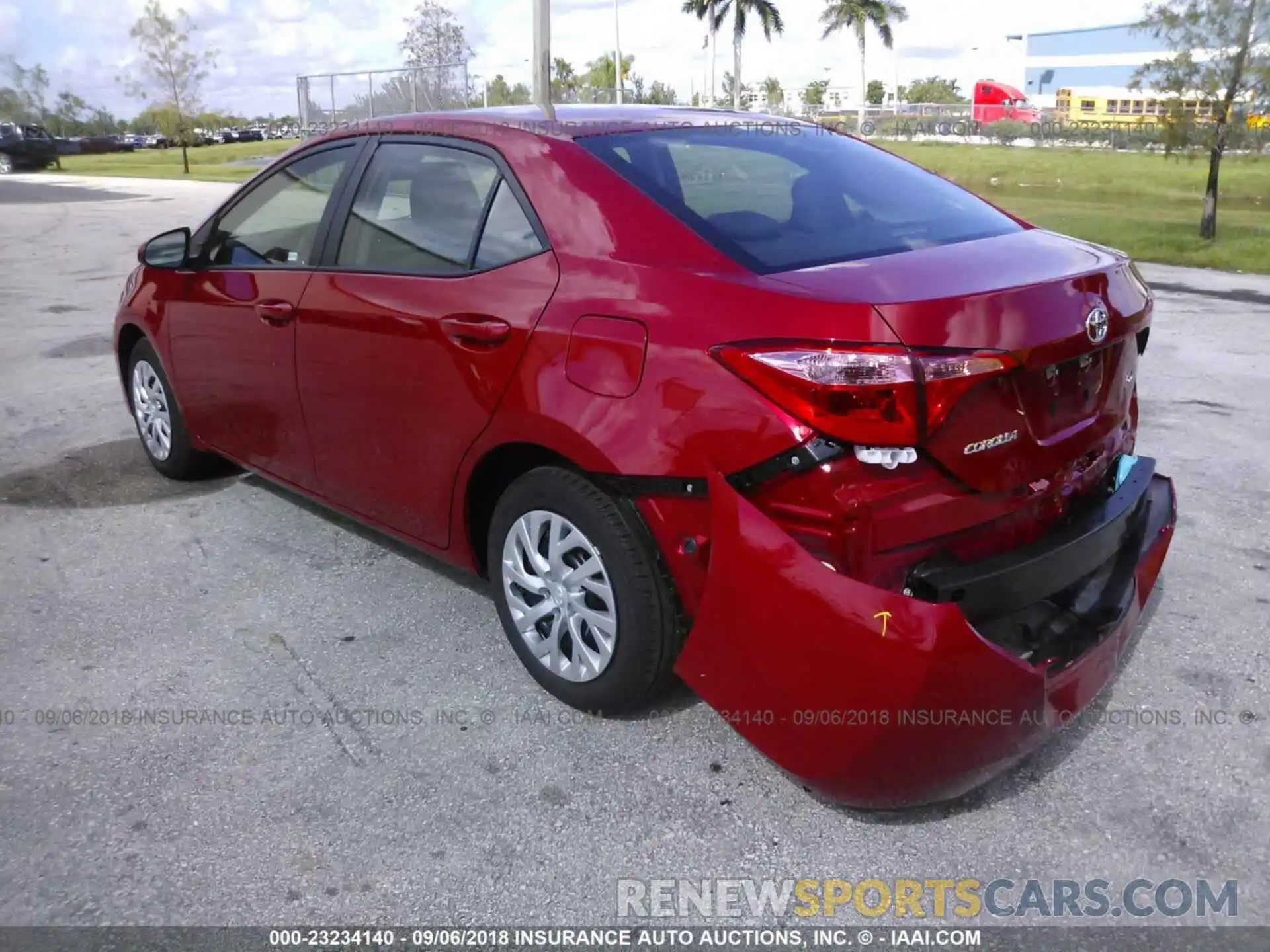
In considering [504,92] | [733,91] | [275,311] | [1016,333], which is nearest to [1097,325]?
[1016,333]

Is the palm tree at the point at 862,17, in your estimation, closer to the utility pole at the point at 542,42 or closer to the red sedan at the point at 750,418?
the utility pole at the point at 542,42

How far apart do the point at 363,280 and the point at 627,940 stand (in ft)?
7.41

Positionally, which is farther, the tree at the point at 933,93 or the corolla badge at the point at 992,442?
the tree at the point at 933,93

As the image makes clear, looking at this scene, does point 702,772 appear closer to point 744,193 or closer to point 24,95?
point 744,193

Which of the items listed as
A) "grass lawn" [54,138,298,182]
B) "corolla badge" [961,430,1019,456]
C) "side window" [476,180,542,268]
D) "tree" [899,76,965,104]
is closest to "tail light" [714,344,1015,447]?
"corolla badge" [961,430,1019,456]

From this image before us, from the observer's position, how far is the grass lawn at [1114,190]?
14836mm

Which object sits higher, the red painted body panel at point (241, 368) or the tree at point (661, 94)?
the tree at point (661, 94)

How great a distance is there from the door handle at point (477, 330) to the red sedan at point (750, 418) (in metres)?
0.01

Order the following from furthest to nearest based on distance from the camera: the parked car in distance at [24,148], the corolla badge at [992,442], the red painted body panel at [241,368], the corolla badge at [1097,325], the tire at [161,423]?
the parked car in distance at [24,148] < the tire at [161,423] < the red painted body panel at [241,368] < the corolla badge at [1097,325] < the corolla badge at [992,442]

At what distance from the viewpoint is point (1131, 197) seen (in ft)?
75.8

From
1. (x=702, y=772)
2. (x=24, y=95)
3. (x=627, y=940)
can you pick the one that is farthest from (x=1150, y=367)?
(x=24, y=95)

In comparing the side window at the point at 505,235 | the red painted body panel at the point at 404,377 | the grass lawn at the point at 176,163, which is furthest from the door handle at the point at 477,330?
the grass lawn at the point at 176,163
